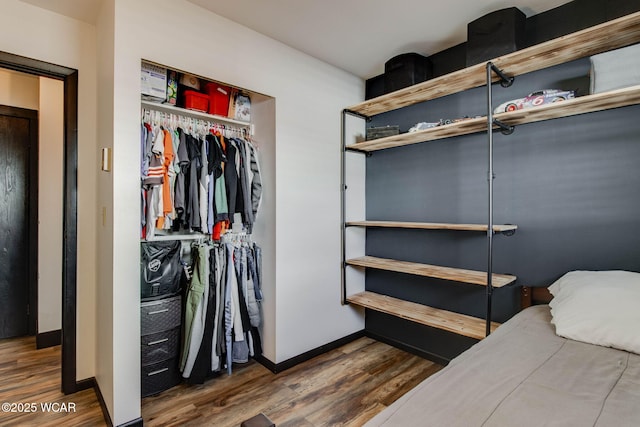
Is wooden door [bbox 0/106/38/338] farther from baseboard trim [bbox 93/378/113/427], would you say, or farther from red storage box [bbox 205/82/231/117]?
red storage box [bbox 205/82/231/117]

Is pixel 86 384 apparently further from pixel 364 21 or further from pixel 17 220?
pixel 364 21

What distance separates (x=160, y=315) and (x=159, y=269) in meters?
0.30

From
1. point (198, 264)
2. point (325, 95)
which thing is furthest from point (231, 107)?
point (198, 264)

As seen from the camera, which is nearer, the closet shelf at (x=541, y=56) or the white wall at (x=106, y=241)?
the closet shelf at (x=541, y=56)

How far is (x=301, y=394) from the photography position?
2.16 meters

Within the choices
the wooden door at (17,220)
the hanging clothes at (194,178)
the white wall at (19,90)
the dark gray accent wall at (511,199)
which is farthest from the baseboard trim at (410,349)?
the white wall at (19,90)

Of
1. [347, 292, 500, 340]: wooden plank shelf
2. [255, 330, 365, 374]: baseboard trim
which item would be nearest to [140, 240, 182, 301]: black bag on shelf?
[255, 330, 365, 374]: baseboard trim

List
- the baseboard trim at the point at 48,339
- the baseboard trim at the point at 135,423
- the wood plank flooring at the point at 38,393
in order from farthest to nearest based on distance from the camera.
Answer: the baseboard trim at the point at 48,339 → the wood plank flooring at the point at 38,393 → the baseboard trim at the point at 135,423

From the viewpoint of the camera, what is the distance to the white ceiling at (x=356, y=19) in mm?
1973

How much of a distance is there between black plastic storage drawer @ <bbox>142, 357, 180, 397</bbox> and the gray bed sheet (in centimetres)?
184

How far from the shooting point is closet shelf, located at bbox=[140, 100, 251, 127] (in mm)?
2152

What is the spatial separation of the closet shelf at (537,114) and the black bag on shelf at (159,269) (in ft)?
5.83

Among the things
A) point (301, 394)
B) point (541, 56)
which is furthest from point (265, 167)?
point (541, 56)

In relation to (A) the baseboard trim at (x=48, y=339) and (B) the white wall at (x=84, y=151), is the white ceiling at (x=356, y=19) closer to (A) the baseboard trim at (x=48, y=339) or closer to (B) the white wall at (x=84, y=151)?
(B) the white wall at (x=84, y=151)
